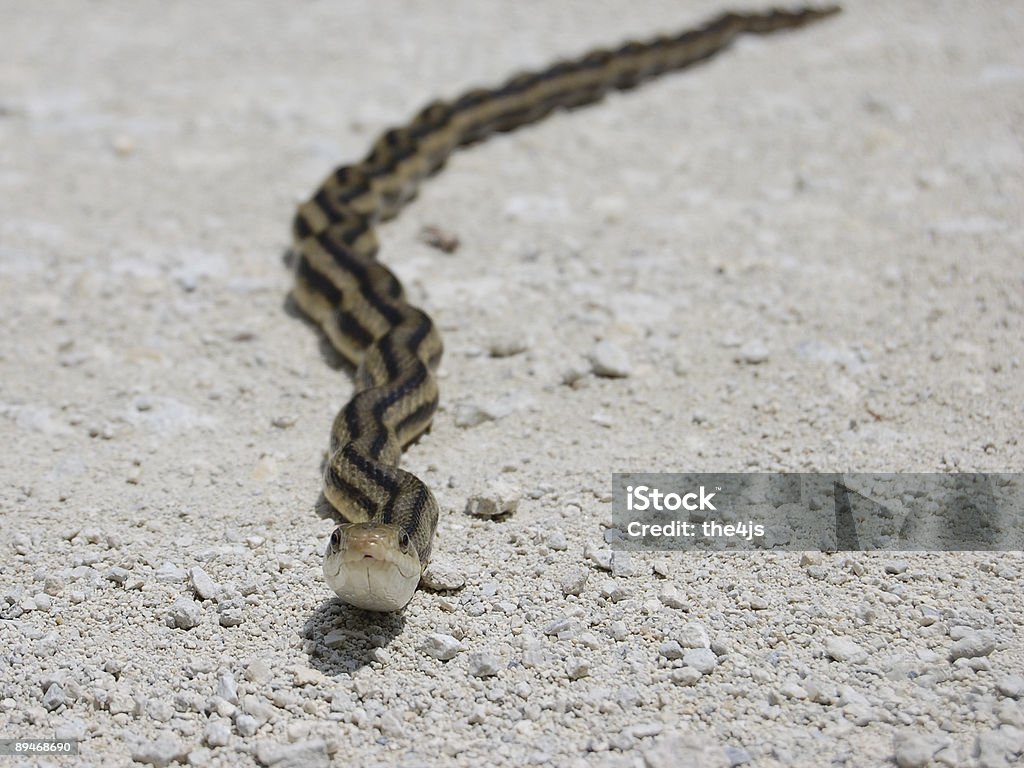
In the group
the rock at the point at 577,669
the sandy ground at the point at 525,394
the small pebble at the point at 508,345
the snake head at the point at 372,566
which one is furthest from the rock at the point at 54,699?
the small pebble at the point at 508,345

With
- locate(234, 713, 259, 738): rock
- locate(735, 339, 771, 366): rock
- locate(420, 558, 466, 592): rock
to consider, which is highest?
locate(735, 339, 771, 366): rock

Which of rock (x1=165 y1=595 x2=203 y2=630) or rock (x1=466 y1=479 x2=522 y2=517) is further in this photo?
rock (x1=466 y1=479 x2=522 y2=517)

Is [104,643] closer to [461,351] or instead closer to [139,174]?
[461,351]

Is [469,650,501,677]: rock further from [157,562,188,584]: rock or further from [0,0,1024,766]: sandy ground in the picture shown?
[157,562,188,584]: rock

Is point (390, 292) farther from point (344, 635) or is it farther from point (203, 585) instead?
point (344, 635)

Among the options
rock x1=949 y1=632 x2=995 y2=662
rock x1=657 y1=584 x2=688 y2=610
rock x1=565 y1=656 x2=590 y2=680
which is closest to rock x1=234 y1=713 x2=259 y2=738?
rock x1=565 y1=656 x2=590 y2=680

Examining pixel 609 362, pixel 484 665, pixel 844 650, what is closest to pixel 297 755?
pixel 484 665

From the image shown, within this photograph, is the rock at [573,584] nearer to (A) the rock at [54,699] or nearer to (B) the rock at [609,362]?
(B) the rock at [609,362]
